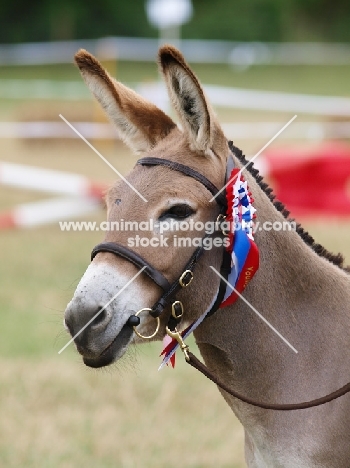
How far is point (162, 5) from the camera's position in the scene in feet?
61.3

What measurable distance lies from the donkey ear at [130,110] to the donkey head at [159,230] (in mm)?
59

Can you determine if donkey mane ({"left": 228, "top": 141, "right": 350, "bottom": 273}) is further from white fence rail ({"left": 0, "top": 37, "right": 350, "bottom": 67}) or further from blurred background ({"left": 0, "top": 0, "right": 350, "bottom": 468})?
white fence rail ({"left": 0, "top": 37, "right": 350, "bottom": 67})

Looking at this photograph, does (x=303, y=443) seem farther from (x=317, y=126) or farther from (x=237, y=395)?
(x=317, y=126)

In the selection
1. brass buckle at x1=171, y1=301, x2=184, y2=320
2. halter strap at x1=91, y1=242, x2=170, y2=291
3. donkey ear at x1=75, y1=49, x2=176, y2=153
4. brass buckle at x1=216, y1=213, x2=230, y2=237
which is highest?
donkey ear at x1=75, y1=49, x2=176, y2=153

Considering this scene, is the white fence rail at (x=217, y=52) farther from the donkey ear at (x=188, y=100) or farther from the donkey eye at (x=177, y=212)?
the donkey eye at (x=177, y=212)

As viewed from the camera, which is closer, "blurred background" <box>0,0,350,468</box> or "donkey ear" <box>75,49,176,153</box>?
"donkey ear" <box>75,49,176,153</box>

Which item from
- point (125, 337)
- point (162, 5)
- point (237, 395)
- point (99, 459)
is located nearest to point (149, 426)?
point (99, 459)

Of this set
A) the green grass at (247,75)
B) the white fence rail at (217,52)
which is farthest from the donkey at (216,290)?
the white fence rail at (217,52)

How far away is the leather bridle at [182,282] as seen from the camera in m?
2.73

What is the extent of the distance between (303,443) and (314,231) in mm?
6727

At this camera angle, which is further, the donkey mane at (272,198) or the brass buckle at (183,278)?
the donkey mane at (272,198)

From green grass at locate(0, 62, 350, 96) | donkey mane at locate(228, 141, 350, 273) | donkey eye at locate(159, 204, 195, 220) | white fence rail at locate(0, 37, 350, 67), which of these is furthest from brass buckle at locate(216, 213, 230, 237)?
white fence rail at locate(0, 37, 350, 67)

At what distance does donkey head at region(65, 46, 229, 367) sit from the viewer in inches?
104

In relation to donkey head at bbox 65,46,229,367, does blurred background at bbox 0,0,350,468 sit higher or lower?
lower
